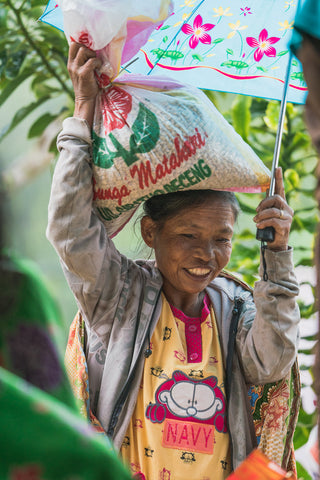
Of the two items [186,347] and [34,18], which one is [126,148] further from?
[34,18]

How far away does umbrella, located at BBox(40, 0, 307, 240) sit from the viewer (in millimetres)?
2412

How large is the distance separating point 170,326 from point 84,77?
0.93 meters

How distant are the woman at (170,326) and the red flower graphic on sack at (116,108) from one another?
0.06 m

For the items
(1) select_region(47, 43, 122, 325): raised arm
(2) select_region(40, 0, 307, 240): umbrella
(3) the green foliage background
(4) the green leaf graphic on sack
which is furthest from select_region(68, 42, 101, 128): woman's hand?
(3) the green foliage background

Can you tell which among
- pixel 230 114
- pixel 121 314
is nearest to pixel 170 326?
pixel 121 314

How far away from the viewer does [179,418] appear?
2100 millimetres

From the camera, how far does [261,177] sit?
7.00 feet

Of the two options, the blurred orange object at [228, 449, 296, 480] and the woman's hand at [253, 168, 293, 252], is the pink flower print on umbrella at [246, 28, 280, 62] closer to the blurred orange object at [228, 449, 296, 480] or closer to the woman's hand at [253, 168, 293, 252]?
the woman's hand at [253, 168, 293, 252]

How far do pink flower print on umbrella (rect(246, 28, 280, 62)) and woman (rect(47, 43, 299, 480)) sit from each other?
59 centimetres

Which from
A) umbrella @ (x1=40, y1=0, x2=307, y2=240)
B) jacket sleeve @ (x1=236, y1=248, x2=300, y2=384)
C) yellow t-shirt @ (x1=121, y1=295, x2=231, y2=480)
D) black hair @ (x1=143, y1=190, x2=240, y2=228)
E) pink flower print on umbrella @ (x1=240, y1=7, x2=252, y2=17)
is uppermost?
pink flower print on umbrella @ (x1=240, y1=7, x2=252, y2=17)

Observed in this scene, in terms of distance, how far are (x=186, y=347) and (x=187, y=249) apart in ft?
1.17

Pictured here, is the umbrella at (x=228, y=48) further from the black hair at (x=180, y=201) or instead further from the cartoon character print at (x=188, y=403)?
the cartoon character print at (x=188, y=403)

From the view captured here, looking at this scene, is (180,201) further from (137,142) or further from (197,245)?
(137,142)

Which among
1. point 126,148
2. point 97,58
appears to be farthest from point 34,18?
point 126,148
